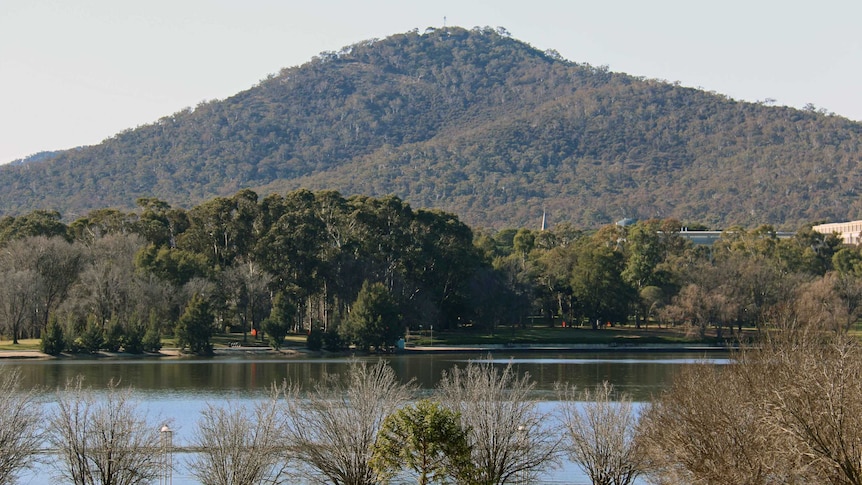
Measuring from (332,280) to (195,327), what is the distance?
1686 centimetres

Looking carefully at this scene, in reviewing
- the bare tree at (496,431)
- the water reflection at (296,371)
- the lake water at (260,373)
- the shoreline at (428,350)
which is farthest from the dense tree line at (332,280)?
the bare tree at (496,431)

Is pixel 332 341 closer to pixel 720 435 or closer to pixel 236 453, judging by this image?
pixel 236 453

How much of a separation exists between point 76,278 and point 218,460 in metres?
74.1

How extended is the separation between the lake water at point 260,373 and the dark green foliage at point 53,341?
3.61 m

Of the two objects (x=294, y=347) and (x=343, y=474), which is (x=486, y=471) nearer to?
(x=343, y=474)

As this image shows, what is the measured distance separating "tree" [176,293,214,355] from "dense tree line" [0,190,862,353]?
0.34ft

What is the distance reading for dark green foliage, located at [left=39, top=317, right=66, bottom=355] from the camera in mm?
90625

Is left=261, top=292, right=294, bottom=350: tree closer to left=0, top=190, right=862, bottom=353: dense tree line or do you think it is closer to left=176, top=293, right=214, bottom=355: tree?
left=0, top=190, right=862, bottom=353: dense tree line

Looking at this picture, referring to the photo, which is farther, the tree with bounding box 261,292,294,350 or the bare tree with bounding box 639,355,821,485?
the tree with bounding box 261,292,294,350

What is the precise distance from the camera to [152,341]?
3728 inches

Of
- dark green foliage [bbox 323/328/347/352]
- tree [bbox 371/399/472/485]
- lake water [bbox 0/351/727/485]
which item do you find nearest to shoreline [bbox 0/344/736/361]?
dark green foliage [bbox 323/328/347/352]

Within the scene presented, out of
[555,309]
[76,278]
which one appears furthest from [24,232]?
[555,309]

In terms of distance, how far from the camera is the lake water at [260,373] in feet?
200

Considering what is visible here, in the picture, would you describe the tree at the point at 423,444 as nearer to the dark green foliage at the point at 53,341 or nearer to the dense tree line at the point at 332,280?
the dark green foliage at the point at 53,341
